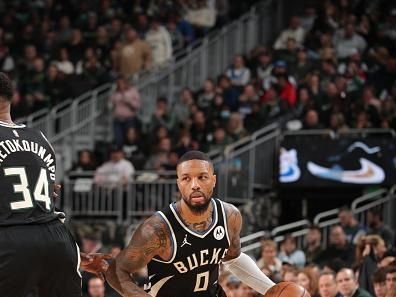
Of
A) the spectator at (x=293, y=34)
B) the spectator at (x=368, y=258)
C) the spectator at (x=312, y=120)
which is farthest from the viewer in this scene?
the spectator at (x=293, y=34)

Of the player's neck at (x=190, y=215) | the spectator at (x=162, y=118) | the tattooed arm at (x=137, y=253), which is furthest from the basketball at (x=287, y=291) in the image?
the spectator at (x=162, y=118)

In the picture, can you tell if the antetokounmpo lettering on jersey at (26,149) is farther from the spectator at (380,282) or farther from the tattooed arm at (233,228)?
the spectator at (380,282)

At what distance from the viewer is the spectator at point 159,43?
75.1 feet

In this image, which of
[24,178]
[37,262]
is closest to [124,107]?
[24,178]

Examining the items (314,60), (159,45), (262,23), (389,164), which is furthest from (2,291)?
(262,23)

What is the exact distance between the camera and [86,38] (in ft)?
78.2

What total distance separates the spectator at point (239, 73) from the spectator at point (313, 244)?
17.4 feet

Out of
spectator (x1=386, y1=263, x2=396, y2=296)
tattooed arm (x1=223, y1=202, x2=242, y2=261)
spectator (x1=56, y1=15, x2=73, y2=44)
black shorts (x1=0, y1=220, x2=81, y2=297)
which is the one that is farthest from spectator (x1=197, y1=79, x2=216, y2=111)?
black shorts (x1=0, y1=220, x2=81, y2=297)

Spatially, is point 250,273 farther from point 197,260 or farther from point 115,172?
point 115,172

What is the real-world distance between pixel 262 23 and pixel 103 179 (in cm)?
652

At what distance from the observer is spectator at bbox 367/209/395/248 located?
16.0m

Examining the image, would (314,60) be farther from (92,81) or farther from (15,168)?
(15,168)

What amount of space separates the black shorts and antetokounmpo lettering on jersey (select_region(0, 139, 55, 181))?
42 cm

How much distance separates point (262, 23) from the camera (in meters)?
24.3
